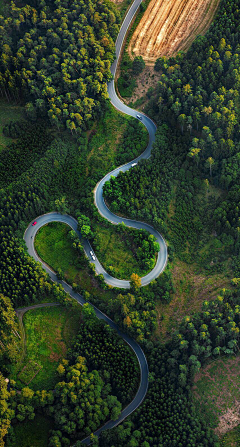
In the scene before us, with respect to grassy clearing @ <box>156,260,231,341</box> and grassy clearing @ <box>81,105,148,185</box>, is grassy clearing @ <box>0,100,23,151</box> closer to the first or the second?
grassy clearing @ <box>81,105,148,185</box>

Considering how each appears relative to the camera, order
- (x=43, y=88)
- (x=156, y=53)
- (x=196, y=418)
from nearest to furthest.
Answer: (x=196, y=418) → (x=43, y=88) → (x=156, y=53)

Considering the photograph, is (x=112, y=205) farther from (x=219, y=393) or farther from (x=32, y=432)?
(x=32, y=432)

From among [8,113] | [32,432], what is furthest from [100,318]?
[8,113]

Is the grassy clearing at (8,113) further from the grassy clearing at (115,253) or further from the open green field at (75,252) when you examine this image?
the grassy clearing at (115,253)

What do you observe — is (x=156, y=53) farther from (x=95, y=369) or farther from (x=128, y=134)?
(x=95, y=369)

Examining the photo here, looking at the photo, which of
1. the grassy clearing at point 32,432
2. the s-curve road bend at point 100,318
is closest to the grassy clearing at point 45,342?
the s-curve road bend at point 100,318

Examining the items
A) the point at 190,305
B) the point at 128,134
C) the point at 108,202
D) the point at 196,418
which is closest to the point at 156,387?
the point at 196,418

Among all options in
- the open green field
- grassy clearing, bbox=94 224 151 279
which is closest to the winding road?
the open green field
